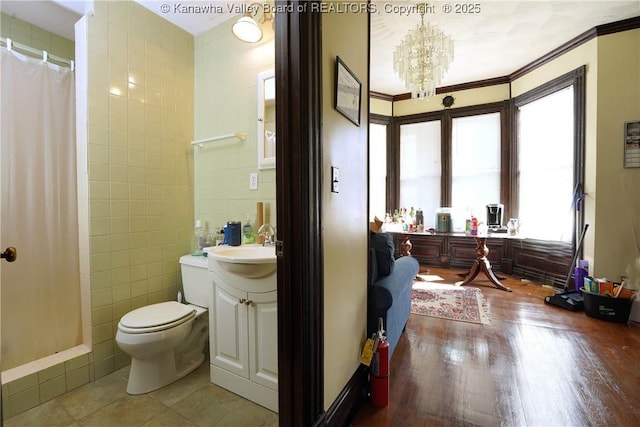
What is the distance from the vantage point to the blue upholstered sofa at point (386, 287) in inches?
64.8

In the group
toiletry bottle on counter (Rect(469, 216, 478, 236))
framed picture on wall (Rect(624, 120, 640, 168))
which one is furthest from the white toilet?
framed picture on wall (Rect(624, 120, 640, 168))

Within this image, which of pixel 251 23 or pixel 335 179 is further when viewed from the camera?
pixel 251 23

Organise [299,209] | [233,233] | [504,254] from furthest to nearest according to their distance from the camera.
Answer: [504,254]
[233,233]
[299,209]

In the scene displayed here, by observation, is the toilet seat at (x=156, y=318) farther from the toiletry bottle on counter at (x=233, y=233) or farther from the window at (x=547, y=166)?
the window at (x=547, y=166)

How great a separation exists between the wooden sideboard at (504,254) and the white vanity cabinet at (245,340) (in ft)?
10.5

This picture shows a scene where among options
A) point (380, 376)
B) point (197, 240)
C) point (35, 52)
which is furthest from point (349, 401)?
point (35, 52)

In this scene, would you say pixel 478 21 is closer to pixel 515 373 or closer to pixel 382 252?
pixel 382 252

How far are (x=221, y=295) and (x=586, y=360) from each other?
2354 millimetres

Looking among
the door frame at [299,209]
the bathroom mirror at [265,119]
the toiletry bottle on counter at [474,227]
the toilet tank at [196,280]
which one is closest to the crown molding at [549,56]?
the toiletry bottle on counter at [474,227]

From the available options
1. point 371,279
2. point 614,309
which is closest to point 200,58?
point 371,279

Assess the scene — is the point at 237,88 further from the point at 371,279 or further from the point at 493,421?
the point at 493,421

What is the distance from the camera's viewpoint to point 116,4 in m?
1.96

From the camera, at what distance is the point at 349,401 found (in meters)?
1.40

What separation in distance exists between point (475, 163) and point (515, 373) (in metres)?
3.28
